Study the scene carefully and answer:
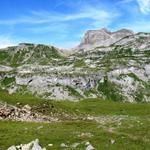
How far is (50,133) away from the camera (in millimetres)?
64000

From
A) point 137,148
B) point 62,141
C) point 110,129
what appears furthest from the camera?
point 110,129

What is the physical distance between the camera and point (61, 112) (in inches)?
3802

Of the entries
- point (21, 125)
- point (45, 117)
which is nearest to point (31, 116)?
point (45, 117)

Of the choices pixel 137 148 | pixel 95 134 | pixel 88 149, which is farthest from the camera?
pixel 95 134

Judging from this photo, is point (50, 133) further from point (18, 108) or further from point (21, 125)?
point (18, 108)

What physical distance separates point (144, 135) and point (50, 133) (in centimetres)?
1489

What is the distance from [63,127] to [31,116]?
45.1 ft

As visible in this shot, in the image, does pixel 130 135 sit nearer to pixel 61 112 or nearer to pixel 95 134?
pixel 95 134

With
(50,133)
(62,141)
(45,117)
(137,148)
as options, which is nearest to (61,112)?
(45,117)

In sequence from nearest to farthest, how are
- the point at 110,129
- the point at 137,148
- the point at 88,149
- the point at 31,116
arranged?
1. the point at 88,149
2. the point at 137,148
3. the point at 110,129
4. the point at 31,116

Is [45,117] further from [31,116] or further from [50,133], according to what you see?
[50,133]

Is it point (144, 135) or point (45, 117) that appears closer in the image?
point (144, 135)

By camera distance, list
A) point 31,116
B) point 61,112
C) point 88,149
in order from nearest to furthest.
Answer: point 88,149 < point 31,116 < point 61,112

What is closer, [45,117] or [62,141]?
[62,141]
